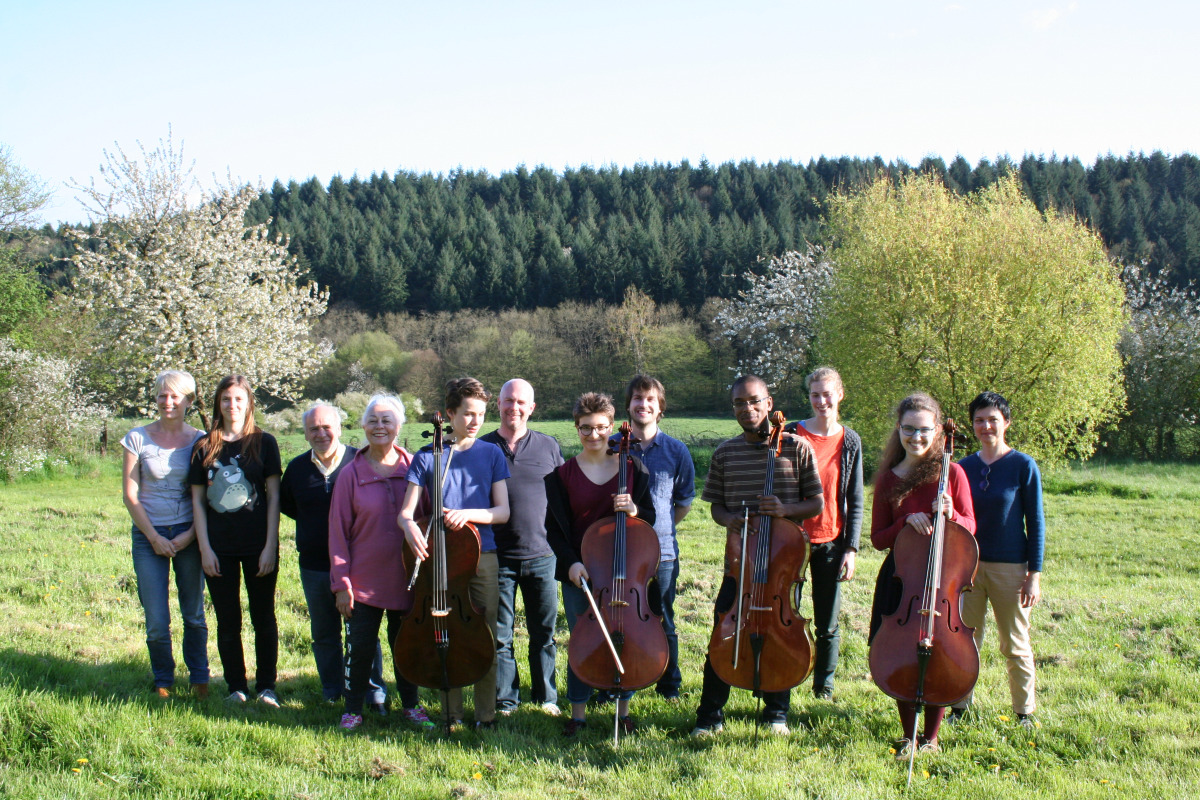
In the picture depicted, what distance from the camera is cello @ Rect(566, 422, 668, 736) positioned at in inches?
140

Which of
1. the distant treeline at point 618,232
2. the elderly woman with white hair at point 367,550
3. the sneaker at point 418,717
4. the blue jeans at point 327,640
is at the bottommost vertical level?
the sneaker at point 418,717

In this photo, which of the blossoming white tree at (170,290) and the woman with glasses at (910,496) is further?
the blossoming white tree at (170,290)

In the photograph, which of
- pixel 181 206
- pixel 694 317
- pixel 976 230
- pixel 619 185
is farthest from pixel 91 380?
pixel 619 185

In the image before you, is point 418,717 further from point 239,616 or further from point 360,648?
point 239,616

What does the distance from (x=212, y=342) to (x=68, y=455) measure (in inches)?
216

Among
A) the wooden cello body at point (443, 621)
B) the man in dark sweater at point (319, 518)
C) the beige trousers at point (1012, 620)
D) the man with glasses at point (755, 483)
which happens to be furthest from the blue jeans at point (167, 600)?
the beige trousers at point (1012, 620)

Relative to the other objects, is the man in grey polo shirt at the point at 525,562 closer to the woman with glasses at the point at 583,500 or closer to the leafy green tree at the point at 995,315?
the woman with glasses at the point at 583,500

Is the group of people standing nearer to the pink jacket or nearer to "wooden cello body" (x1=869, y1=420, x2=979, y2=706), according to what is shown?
the pink jacket

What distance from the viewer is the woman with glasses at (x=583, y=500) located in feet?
13.0

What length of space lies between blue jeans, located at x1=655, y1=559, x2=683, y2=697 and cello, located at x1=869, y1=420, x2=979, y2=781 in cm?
109

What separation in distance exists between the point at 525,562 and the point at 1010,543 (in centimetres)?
244

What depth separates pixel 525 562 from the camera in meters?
4.12

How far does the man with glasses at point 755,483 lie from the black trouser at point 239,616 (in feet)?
7.65

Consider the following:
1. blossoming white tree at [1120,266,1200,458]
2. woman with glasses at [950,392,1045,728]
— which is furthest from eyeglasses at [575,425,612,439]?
blossoming white tree at [1120,266,1200,458]
